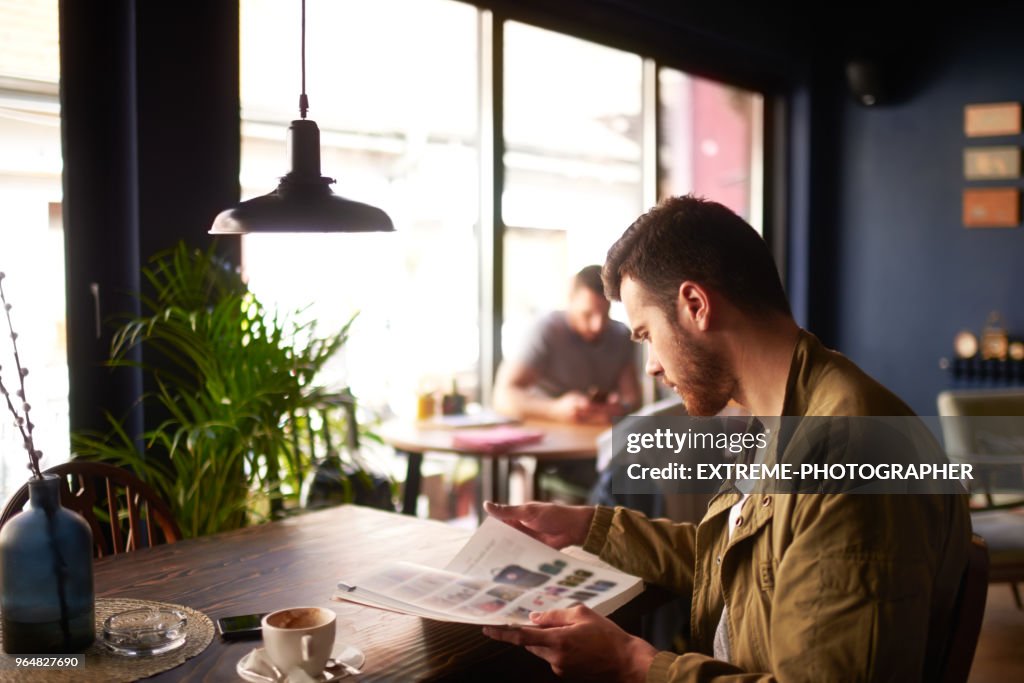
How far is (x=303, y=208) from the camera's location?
1.51 m

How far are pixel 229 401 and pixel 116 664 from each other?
1.15m

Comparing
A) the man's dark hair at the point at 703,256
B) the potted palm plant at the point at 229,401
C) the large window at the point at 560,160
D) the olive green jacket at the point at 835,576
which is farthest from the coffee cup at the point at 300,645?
the large window at the point at 560,160

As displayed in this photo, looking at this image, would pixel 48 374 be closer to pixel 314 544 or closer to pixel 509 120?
pixel 314 544

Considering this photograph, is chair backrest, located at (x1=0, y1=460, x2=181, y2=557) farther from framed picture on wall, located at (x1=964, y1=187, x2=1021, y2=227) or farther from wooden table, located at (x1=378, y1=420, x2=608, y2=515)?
framed picture on wall, located at (x1=964, y1=187, x2=1021, y2=227)

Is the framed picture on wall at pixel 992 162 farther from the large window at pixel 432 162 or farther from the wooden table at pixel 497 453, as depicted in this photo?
the wooden table at pixel 497 453

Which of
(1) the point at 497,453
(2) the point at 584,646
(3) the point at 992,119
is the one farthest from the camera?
(3) the point at 992,119

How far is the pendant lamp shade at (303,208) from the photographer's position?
1.49 metres

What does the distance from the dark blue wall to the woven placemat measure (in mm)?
4931

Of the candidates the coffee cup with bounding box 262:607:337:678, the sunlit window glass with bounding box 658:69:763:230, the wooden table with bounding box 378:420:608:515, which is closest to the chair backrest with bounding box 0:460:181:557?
the coffee cup with bounding box 262:607:337:678

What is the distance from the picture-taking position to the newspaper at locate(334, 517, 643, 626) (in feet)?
4.61

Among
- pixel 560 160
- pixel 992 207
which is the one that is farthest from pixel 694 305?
pixel 992 207

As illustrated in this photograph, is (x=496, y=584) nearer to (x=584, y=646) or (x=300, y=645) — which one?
(x=584, y=646)

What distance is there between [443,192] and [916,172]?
3021 mm

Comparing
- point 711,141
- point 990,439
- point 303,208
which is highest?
point 711,141
